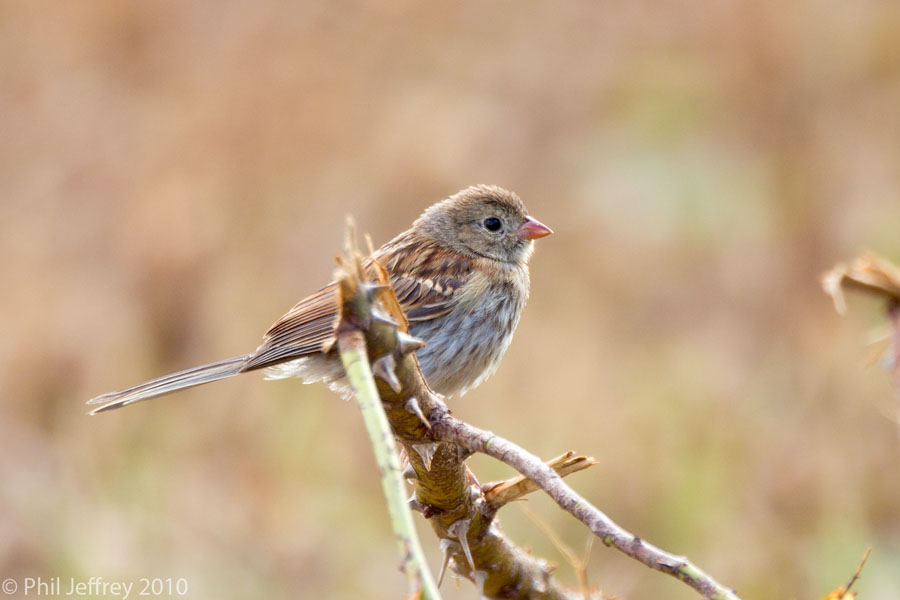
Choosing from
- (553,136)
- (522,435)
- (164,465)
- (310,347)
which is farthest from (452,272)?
(553,136)

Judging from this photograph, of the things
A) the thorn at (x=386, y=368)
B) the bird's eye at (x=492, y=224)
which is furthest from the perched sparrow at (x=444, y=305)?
the thorn at (x=386, y=368)

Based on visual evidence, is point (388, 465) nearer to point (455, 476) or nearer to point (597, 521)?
point (597, 521)

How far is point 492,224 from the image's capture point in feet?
12.0

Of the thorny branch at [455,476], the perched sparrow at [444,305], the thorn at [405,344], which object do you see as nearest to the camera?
the thorny branch at [455,476]

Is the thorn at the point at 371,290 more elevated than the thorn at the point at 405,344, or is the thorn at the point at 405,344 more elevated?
the thorn at the point at 371,290

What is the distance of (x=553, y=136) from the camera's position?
6031 mm

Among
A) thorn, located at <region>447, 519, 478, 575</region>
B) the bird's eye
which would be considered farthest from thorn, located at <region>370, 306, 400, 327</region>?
the bird's eye

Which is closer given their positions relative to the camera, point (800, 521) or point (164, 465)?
point (800, 521)

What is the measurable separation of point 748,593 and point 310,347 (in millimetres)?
2209

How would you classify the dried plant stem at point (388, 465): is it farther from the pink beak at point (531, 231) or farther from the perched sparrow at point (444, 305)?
the pink beak at point (531, 231)

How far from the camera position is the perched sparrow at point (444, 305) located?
277 cm

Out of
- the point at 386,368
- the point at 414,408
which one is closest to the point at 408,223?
the point at 414,408

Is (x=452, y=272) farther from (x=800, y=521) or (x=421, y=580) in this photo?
(x=421, y=580)

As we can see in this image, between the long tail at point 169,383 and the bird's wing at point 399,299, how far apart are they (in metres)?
0.08
